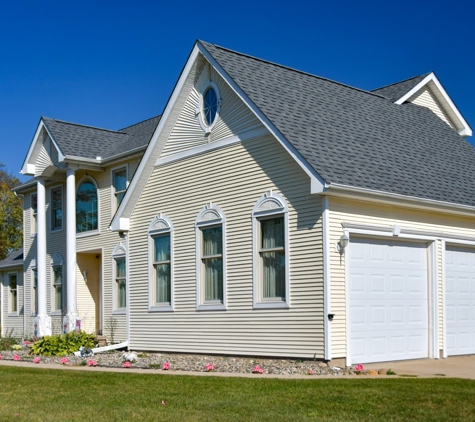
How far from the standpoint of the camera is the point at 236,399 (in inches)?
395

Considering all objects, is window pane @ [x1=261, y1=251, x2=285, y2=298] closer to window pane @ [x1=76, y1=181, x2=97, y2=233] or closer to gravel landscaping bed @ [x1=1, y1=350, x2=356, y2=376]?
gravel landscaping bed @ [x1=1, y1=350, x2=356, y2=376]

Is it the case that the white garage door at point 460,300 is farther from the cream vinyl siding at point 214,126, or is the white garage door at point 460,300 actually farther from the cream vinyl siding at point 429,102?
the cream vinyl siding at point 429,102

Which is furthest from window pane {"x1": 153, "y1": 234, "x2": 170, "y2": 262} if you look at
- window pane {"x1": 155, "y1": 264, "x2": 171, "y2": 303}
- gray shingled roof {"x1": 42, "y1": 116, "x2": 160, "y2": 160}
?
gray shingled roof {"x1": 42, "y1": 116, "x2": 160, "y2": 160}

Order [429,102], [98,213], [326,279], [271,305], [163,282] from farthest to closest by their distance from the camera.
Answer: [98,213]
[429,102]
[163,282]
[271,305]
[326,279]

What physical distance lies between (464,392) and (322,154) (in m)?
5.86

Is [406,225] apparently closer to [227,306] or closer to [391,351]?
[391,351]

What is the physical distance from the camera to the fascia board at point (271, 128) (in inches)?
537

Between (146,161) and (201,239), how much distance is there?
2851 millimetres

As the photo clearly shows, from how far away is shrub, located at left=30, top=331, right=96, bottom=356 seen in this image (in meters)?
19.3

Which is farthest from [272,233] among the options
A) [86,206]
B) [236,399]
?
[86,206]

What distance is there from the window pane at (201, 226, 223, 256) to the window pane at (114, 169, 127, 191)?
257 inches

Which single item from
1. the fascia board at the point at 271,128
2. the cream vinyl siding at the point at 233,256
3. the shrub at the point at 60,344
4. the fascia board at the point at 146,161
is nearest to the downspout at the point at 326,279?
the cream vinyl siding at the point at 233,256

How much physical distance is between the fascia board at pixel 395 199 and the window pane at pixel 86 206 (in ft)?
40.0

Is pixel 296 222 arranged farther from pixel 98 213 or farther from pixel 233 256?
pixel 98 213
